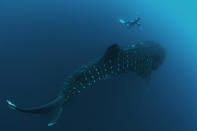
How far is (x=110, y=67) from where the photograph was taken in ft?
16.8

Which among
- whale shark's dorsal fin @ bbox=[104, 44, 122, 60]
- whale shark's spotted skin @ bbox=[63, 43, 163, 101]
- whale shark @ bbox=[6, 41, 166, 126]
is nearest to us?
whale shark @ bbox=[6, 41, 166, 126]

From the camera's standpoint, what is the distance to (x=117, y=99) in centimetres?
578

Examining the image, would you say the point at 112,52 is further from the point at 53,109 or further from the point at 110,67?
the point at 53,109

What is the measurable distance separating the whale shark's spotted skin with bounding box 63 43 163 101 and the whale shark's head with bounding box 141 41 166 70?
0.47 ft

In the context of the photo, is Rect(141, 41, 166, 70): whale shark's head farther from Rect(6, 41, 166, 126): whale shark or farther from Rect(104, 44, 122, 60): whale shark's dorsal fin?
Rect(104, 44, 122, 60): whale shark's dorsal fin

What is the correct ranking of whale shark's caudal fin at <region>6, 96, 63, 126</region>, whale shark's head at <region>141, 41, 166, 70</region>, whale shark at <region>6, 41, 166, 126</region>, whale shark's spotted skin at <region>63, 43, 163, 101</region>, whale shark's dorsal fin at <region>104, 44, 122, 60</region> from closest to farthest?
whale shark's caudal fin at <region>6, 96, 63, 126</region> < whale shark at <region>6, 41, 166, 126</region> < whale shark's spotted skin at <region>63, 43, 163, 101</region> < whale shark's dorsal fin at <region>104, 44, 122, 60</region> < whale shark's head at <region>141, 41, 166, 70</region>

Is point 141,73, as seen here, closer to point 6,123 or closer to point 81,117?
point 81,117

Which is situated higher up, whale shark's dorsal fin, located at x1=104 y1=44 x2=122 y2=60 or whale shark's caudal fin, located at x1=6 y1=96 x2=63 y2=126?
whale shark's dorsal fin, located at x1=104 y1=44 x2=122 y2=60

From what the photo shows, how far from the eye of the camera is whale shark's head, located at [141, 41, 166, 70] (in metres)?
6.28

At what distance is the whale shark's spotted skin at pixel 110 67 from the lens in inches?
181

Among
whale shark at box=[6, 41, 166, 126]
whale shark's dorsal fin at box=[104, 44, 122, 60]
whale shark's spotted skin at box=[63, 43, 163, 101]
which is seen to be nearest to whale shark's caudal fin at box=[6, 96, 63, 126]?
whale shark at box=[6, 41, 166, 126]

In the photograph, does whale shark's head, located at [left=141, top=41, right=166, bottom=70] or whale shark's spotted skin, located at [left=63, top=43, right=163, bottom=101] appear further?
whale shark's head, located at [left=141, top=41, right=166, bottom=70]

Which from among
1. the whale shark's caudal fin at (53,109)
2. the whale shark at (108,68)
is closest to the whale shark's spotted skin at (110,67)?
the whale shark at (108,68)

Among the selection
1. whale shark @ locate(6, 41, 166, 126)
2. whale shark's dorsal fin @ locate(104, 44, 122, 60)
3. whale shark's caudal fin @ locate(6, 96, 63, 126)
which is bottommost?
whale shark's caudal fin @ locate(6, 96, 63, 126)
